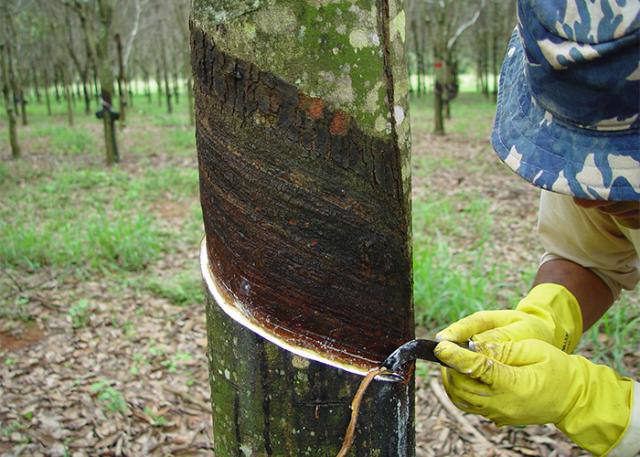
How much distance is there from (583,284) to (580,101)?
92cm

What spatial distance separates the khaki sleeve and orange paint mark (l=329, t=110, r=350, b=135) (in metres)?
1.11

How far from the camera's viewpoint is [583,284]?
1797mm

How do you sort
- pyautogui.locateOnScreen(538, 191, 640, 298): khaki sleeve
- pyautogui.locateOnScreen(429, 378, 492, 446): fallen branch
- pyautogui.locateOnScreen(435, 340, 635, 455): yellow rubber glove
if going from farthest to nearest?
pyautogui.locateOnScreen(429, 378, 492, 446): fallen branch → pyautogui.locateOnScreen(538, 191, 640, 298): khaki sleeve → pyautogui.locateOnScreen(435, 340, 635, 455): yellow rubber glove

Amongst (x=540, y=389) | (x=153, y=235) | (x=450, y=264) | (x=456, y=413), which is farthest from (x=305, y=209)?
(x=153, y=235)

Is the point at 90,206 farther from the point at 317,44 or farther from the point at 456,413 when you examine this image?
the point at 317,44

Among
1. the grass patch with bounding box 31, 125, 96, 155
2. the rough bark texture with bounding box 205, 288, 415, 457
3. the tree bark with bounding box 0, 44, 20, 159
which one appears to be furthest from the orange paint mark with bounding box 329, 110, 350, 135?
the grass patch with bounding box 31, 125, 96, 155

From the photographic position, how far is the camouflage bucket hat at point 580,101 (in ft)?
3.15

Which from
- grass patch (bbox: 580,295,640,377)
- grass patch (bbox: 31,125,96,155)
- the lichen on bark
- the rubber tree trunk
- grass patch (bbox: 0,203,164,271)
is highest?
the lichen on bark

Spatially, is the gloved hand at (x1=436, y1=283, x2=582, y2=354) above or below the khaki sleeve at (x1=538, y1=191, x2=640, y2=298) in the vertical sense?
below

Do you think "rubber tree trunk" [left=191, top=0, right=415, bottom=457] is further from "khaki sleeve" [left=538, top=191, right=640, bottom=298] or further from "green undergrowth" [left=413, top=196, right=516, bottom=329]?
"green undergrowth" [left=413, top=196, right=516, bottom=329]

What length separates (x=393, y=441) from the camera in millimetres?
1020

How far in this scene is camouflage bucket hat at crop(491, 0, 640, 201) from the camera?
0.96 meters

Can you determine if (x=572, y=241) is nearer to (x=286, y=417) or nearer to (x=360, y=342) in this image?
(x=360, y=342)

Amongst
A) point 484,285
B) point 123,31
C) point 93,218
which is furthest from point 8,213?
point 123,31
